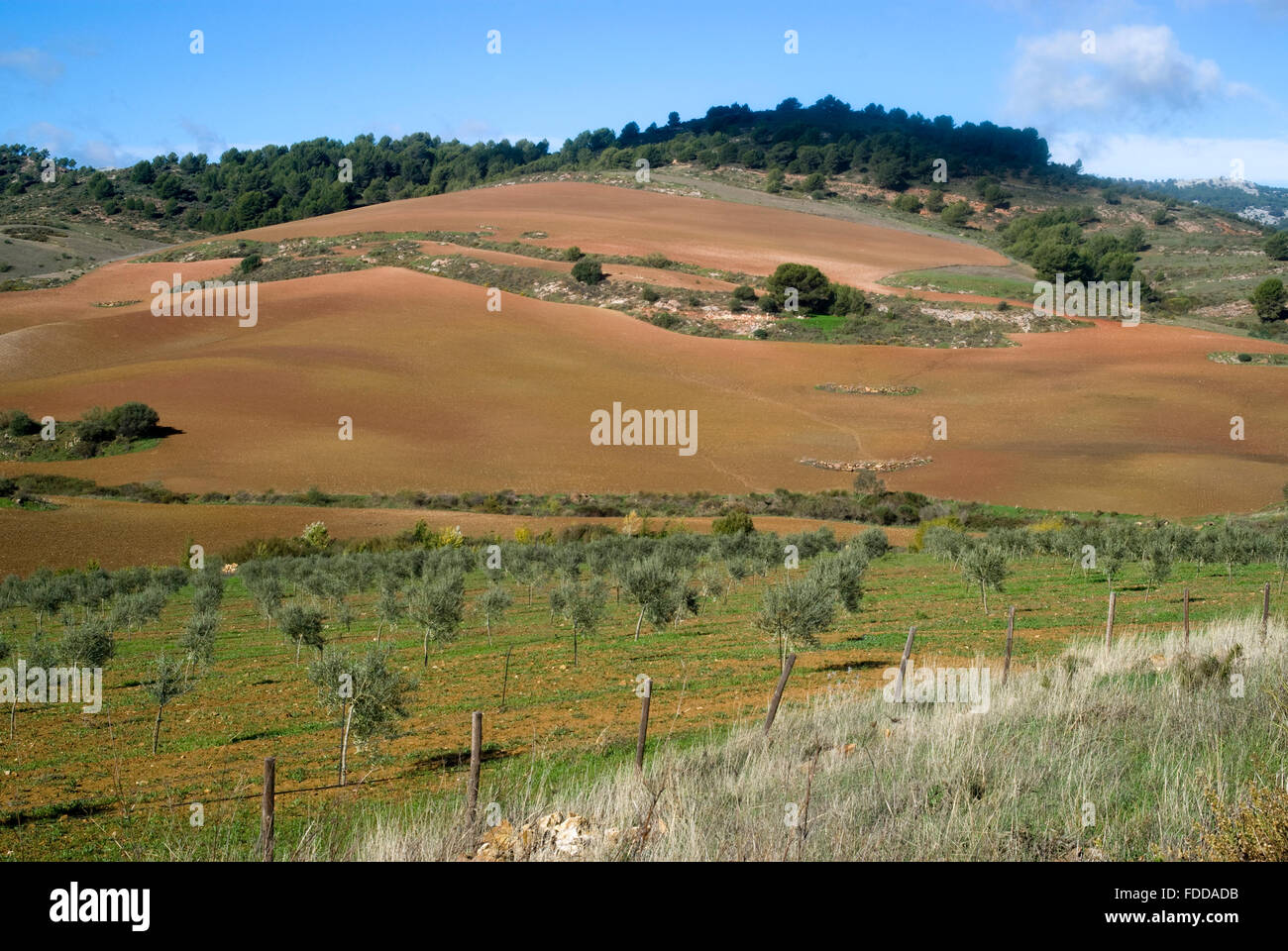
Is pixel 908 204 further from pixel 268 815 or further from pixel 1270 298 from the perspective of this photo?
pixel 268 815

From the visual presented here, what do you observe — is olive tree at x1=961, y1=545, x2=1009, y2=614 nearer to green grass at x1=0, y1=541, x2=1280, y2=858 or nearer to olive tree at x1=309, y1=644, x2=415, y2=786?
green grass at x1=0, y1=541, x2=1280, y2=858

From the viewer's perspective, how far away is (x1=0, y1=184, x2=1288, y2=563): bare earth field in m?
54.1

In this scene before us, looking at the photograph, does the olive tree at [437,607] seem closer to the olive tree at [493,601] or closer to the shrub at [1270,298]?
the olive tree at [493,601]

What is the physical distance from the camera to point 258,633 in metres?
28.3

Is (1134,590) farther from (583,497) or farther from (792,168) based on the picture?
(792,168)

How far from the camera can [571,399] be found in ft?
227

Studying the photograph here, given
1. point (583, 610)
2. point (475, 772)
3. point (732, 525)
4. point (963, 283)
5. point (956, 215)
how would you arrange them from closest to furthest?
point (475, 772), point (583, 610), point (732, 525), point (963, 283), point (956, 215)

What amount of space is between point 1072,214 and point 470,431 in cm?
11359

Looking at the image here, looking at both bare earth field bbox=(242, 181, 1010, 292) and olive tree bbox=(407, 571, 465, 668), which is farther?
bare earth field bbox=(242, 181, 1010, 292)

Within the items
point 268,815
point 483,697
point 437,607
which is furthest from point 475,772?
point 437,607

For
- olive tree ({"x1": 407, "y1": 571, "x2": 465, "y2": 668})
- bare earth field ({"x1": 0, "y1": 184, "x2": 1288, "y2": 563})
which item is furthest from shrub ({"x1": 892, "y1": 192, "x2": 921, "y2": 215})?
olive tree ({"x1": 407, "y1": 571, "x2": 465, "y2": 668})

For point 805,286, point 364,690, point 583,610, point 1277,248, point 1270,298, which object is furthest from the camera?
point 1277,248
